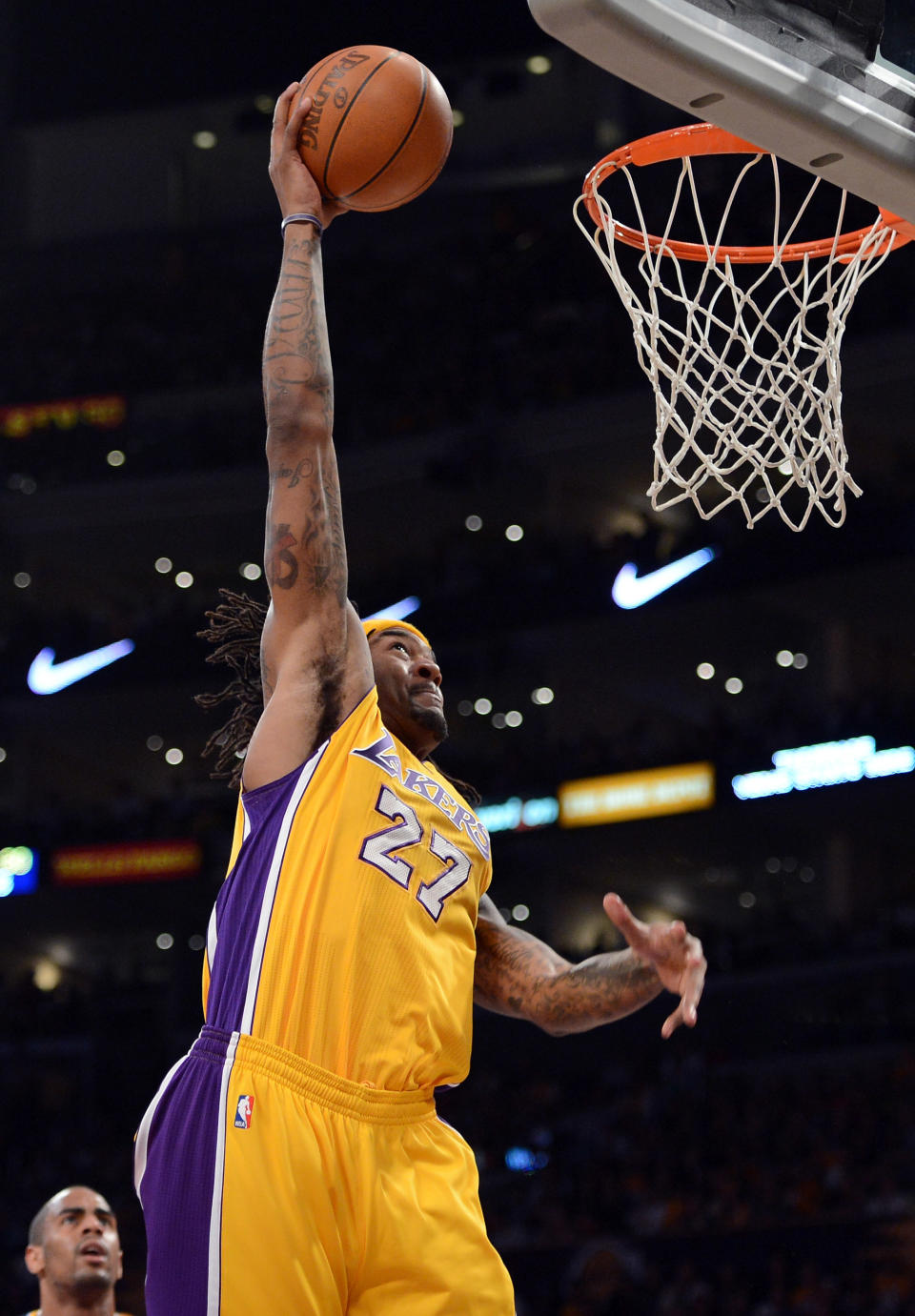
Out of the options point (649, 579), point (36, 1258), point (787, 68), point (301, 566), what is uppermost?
point (787, 68)

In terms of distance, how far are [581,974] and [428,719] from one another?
0.64 metres

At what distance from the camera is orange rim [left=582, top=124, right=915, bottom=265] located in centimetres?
406

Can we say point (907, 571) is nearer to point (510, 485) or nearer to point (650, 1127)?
point (510, 485)

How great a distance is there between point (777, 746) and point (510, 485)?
563 cm

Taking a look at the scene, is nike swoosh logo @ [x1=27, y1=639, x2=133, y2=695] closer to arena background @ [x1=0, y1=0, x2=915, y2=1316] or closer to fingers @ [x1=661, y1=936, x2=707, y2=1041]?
arena background @ [x1=0, y1=0, x2=915, y2=1316]

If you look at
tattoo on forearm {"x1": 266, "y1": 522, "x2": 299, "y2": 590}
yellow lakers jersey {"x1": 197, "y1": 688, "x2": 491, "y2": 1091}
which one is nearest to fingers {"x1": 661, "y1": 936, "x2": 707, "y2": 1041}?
yellow lakers jersey {"x1": 197, "y1": 688, "x2": 491, "y2": 1091}

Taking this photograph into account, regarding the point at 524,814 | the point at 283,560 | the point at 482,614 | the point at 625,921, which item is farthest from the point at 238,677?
the point at 482,614

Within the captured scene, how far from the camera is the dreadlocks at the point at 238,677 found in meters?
3.87

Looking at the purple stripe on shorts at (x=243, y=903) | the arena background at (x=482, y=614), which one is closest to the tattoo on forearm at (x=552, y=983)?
the purple stripe on shorts at (x=243, y=903)

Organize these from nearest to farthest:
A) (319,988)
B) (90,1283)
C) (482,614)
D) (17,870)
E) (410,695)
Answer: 1. (319,988)
2. (410,695)
3. (90,1283)
4. (482,614)
5. (17,870)

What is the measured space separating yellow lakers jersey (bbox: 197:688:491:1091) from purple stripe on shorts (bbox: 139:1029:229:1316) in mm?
102

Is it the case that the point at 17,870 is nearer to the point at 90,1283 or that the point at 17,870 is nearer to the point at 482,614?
the point at 482,614

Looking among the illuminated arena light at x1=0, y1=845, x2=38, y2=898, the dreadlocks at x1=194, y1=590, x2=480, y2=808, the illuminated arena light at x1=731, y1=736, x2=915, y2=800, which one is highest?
the dreadlocks at x1=194, y1=590, x2=480, y2=808

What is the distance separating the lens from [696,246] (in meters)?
4.86
